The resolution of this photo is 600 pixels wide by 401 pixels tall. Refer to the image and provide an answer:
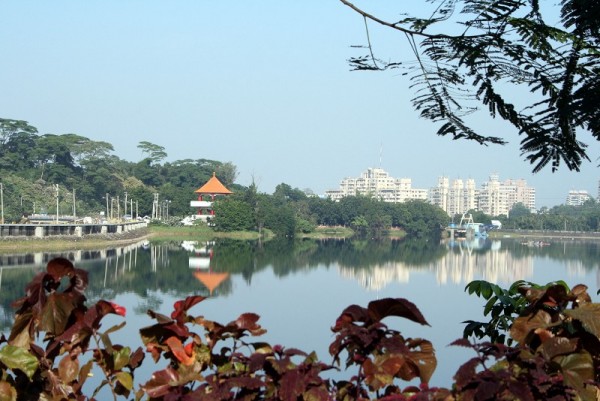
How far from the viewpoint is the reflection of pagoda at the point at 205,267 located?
1575 cm

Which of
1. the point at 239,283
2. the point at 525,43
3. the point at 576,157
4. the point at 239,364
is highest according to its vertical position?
the point at 525,43

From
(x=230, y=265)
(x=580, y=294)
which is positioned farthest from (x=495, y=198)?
(x=580, y=294)

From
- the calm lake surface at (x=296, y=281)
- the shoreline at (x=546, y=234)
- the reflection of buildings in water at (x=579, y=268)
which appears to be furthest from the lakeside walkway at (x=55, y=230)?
the shoreline at (x=546, y=234)

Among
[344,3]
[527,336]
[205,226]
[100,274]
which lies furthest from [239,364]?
[205,226]

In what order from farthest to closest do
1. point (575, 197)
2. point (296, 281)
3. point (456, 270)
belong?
point (575, 197)
point (456, 270)
point (296, 281)

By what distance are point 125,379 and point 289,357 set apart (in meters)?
0.21

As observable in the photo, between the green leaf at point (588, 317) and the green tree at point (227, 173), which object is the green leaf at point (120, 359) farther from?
the green tree at point (227, 173)

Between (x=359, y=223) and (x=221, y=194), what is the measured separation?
405 inches

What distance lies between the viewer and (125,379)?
2.79 ft

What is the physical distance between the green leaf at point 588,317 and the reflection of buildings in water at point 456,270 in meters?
14.3

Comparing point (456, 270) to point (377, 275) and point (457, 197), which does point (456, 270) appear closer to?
point (377, 275)

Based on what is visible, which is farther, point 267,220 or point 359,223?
point 359,223

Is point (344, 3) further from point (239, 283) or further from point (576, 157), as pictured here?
point (239, 283)

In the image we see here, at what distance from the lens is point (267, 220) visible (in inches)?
1439
